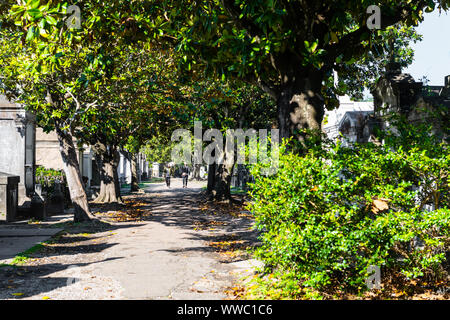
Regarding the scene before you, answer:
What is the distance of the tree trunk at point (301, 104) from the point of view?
25.9 feet

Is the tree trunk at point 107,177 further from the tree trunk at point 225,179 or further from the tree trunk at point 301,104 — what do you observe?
the tree trunk at point 301,104

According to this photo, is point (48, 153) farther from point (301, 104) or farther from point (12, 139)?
point (301, 104)

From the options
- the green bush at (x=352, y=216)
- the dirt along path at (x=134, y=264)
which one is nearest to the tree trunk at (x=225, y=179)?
the dirt along path at (x=134, y=264)

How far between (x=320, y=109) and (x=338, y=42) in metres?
1.36

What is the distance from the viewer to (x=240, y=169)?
46.6 metres

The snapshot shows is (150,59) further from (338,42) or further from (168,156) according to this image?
(168,156)

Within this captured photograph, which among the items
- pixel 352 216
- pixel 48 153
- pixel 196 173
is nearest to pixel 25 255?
pixel 352 216

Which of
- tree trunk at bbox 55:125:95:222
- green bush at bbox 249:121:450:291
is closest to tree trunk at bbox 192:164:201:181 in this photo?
tree trunk at bbox 55:125:95:222

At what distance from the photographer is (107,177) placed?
947 inches

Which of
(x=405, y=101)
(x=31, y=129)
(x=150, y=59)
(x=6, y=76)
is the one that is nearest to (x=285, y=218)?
Result: (x=405, y=101)

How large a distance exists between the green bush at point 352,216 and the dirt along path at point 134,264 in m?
1.16

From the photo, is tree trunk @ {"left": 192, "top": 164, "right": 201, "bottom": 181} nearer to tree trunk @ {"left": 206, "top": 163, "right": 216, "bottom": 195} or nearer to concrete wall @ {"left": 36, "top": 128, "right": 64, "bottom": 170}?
tree trunk @ {"left": 206, "top": 163, "right": 216, "bottom": 195}

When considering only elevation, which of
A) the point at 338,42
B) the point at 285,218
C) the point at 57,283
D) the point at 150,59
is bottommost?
the point at 57,283

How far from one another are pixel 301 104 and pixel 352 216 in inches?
104
